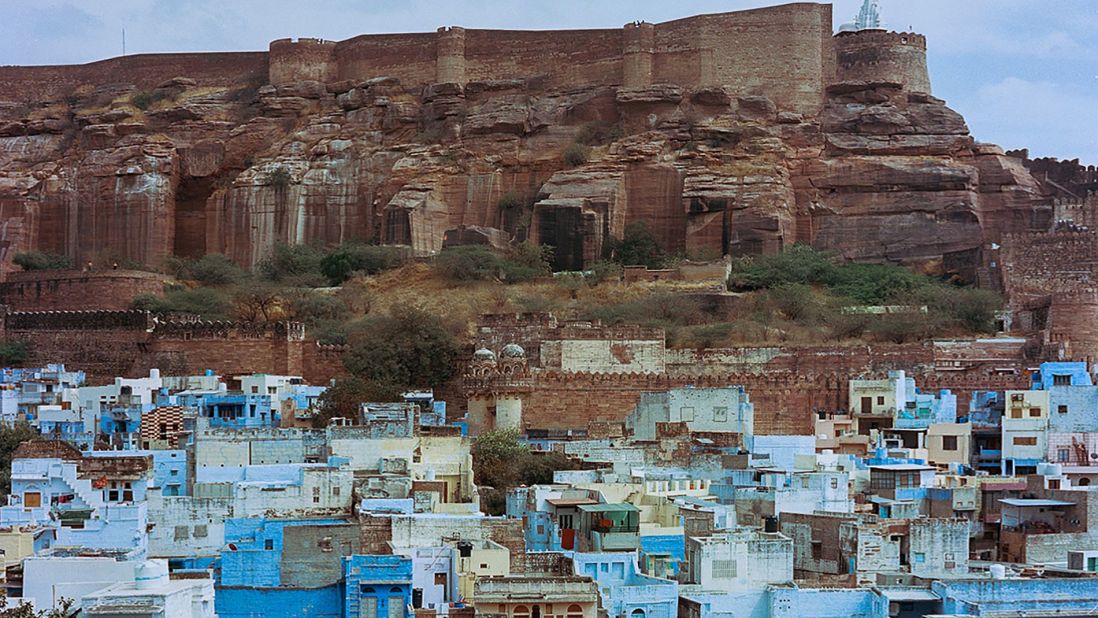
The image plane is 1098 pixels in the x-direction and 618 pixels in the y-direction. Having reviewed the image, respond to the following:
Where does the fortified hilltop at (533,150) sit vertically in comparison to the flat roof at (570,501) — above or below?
above

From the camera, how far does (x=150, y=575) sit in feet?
54.7

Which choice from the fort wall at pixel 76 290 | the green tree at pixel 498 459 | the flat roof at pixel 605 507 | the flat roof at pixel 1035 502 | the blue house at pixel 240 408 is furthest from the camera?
the fort wall at pixel 76 290

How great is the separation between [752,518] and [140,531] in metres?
7.63

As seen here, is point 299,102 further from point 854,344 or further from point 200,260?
point 854,344

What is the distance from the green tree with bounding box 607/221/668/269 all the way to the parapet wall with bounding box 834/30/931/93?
7.54m

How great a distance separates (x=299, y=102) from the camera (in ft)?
185

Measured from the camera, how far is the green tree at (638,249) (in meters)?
47.6

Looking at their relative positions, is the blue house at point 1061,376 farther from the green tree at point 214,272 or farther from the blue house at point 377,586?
the green tree at point 214,272

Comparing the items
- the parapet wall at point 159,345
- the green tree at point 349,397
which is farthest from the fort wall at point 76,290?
the green tree at point 349,397

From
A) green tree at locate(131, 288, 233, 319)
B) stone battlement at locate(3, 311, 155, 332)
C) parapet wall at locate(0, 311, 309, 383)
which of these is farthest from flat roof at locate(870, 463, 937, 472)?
green tree at locate(131, 288, 233, 319)

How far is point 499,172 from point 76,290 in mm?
12864

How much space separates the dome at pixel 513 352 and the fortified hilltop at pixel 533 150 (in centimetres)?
1245

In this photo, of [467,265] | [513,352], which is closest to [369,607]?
[513,352]

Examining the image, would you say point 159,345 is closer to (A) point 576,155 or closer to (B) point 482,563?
(A) point 576,155
